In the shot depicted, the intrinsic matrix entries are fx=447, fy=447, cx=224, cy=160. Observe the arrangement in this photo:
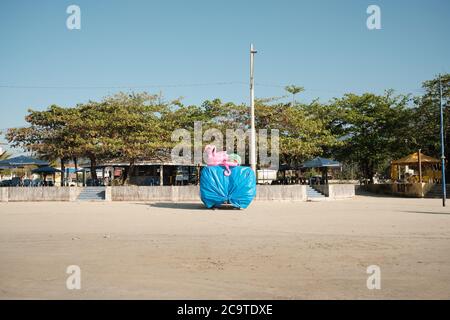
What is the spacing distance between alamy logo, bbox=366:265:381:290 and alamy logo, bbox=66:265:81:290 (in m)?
4.17

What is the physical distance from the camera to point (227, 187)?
20.9 meters

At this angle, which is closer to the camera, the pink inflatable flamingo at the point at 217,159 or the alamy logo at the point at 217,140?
the pink inflatable flamingo at the point at 217,159

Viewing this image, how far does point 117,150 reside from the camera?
30.6 metres

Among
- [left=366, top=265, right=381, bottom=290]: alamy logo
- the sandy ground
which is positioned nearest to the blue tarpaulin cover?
the sandy ground

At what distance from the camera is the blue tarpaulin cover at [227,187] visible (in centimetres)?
2077

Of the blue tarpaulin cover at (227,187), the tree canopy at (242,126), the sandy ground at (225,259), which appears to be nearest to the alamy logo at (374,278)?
the sandy ground at (225,259)

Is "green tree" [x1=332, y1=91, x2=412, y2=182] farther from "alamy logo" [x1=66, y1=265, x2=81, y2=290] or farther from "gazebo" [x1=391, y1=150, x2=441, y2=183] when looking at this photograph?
"alamy logo" [x1=66, y1=265, x2=81, y2=290]

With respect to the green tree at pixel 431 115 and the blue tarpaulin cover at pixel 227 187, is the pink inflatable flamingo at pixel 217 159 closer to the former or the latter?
the blue tarpaulin cover at pixel 227 187

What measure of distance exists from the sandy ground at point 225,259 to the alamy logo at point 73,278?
10 centimetres

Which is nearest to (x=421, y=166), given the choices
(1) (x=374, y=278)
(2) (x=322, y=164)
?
(2) (x=322, y=164)

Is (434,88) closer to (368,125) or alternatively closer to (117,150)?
(368,125)

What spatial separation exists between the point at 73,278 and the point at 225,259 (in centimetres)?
287

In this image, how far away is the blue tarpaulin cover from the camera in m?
20.8
